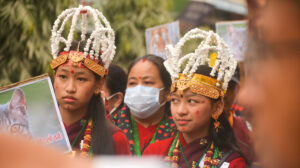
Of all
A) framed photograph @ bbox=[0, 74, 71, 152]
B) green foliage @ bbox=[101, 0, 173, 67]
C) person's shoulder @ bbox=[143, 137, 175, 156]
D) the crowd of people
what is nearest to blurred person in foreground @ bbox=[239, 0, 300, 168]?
the crowd of people

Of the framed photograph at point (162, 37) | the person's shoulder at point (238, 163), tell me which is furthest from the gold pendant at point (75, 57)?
the framed photograph at point (162, 37)

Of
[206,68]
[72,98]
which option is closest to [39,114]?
[72,98]

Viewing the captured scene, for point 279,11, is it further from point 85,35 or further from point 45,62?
point 45,62

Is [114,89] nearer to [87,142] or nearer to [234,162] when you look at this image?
[87,142]

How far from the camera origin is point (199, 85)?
143 inches

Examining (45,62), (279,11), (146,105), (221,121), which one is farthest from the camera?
(45,62)

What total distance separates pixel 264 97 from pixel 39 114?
7.65 feet

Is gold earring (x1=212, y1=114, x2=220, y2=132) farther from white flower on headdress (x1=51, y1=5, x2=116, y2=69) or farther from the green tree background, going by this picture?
the green tree background

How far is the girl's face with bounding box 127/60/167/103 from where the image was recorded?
4785 millimetres

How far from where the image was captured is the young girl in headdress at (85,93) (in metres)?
3.53

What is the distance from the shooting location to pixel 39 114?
2.97 m

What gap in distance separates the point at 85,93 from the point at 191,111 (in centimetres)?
Result: 93

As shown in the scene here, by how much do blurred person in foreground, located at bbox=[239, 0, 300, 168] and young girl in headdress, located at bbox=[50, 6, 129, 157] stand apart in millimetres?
2725

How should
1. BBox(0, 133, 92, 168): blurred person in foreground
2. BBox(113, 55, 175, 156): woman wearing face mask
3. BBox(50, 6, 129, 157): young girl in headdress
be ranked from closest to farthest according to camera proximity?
1. BBox(0, 133, 92, 168): blurred person in foreground
2. BBox(50, 6, 129, 157): young girl in headdress
3. BBox(113, 55, 175, 156): woman wearing face mask
